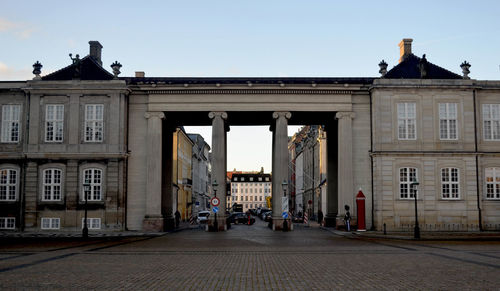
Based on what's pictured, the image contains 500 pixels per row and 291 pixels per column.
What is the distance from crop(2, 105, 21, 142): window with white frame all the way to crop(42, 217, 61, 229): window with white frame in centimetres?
686

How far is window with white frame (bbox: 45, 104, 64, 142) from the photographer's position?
45.0m

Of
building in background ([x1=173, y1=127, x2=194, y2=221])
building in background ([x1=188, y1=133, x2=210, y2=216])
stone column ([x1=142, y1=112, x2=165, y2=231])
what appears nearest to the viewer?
stone column ([x1=142, y1=112, x2=165, y2=231])

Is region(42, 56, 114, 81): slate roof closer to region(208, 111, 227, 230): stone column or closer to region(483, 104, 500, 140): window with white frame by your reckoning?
region(208, 111, 227, 230): stone column

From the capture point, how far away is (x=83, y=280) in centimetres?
1541

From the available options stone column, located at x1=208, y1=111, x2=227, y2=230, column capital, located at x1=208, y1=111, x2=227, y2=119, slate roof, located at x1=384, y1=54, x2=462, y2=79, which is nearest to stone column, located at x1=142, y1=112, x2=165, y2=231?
column capital, located at x1=208, y1=111, x2=227, y2=119

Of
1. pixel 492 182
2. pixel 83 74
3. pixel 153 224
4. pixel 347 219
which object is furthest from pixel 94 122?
pixel 492 182

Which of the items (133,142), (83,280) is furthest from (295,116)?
(83,280)

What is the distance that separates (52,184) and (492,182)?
112 ft

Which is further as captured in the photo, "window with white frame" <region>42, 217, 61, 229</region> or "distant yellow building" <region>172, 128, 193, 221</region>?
"distant yellow building" <region>172, 128, 193, 221</region>

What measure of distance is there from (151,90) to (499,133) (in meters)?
27.8

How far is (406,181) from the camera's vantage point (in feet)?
146

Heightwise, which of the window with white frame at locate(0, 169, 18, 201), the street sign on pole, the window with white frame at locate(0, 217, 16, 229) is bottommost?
the window with white frame at locate(0, 217, 16, 229)

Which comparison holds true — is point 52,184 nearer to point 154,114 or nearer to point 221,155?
point 154,114

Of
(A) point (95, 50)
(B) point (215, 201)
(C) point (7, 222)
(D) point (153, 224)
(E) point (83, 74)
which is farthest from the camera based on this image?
(A) point (95, 50)
